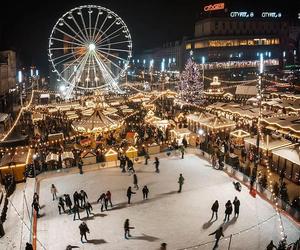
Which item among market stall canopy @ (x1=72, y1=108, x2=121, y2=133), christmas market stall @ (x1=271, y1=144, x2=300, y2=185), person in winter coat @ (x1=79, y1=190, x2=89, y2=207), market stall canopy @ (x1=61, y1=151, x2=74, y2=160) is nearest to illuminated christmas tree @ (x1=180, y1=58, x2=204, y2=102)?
market stall canopy @ (x1=72, y1=108, x2=121, y2=133)

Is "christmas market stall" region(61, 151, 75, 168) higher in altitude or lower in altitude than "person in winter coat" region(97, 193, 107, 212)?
higher

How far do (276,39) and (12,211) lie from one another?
75.4 meters

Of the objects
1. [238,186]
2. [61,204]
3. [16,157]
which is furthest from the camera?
[16,157]

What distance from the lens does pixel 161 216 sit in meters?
16.2

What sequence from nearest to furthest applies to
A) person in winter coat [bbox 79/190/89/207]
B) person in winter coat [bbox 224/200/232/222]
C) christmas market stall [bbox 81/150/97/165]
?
person in winter coat [bbox 224/200/232/222]
person in winter coat [bbox 79/190/89/207]
christmas market stall [bbox 81/150/97/165]

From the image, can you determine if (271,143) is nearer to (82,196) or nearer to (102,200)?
(102,200)

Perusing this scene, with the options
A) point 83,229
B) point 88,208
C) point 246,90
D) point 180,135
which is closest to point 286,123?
point 180,135

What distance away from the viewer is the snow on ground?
14188mm

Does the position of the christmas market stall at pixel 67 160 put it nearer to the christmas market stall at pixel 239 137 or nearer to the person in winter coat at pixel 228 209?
the person in winter coat at pixel 228 209

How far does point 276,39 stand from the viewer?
79.7 metres

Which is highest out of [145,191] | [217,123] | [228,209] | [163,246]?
[217,123]

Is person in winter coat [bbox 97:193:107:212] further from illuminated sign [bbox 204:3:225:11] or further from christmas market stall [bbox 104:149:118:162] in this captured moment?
illuminated sign [bbox 204:3:225:11]

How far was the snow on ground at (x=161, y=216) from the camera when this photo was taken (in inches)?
559

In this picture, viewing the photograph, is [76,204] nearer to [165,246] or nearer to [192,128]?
[165,246]
